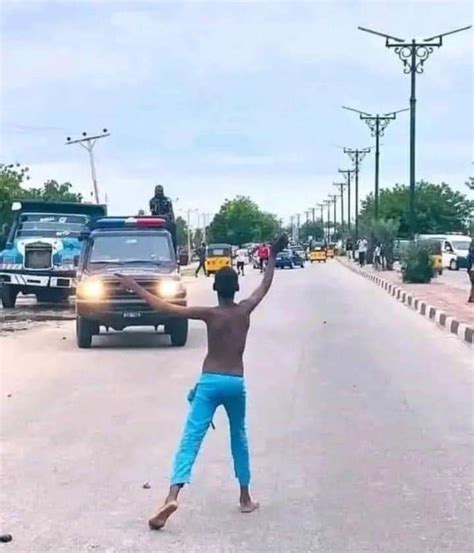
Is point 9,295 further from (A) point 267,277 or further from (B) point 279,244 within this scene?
(B) point 279,244

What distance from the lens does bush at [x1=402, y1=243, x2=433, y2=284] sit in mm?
41875

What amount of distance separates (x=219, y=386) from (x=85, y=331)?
38.5ft

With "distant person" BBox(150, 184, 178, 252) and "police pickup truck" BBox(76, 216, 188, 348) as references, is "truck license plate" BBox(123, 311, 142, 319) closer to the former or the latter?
"police pickup truck" BBox(76, 216, 188, 348)

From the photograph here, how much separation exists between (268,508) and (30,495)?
1.65 meters

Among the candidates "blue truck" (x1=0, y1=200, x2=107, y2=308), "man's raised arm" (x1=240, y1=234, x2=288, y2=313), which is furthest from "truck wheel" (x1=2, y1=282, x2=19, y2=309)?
"man's raised arm" (x1=240, y1=234, x2=288, y2=313)

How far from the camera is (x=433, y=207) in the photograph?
117 metres

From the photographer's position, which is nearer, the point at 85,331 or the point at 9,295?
the point at 85,331

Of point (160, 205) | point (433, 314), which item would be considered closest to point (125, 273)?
point (160, 205)

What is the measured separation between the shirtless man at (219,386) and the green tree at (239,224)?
157451mm

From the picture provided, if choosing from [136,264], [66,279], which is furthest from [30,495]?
[66,279]

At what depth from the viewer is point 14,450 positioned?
9742 millimetres

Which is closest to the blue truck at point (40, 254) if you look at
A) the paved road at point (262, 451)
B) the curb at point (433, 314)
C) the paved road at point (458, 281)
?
the curb at point (433, 314)

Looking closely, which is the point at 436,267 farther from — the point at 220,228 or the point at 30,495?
the point at 220,228

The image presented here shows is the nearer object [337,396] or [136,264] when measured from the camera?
[337,396]
